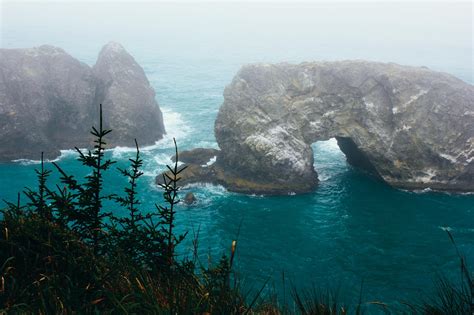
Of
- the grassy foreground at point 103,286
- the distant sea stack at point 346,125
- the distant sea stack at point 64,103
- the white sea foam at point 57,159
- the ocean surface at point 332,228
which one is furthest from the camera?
the distant sea stack at point 64,103

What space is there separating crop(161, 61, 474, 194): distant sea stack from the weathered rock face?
200 millimetres

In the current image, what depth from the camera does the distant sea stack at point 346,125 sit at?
3120 inches

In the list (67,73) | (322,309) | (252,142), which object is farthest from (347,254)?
(67,73)

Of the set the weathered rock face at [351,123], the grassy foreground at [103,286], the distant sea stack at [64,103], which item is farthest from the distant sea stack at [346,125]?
the grassy foreground at [103,286]

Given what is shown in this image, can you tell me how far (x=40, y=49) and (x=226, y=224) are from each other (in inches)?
3222

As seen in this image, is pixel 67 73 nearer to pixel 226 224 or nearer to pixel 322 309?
pixel 226 224

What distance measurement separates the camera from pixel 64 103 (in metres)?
102

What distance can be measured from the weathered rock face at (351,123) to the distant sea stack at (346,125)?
200 millimetres

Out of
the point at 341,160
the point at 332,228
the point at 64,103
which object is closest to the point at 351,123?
the point at 341,160

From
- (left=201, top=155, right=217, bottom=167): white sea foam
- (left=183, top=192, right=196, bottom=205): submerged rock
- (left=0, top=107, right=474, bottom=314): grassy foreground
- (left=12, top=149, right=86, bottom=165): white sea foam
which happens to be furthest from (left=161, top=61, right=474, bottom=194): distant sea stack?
(left=0, top=107, right=474, bottom=314): grassy foreground

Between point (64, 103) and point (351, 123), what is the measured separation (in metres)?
71.1

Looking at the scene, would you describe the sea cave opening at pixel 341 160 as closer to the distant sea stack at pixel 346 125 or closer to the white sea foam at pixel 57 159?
the distant sea stack at pixel 346 125

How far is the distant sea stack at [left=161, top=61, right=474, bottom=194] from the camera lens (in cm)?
7925

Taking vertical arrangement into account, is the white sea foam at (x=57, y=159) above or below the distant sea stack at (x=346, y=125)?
below
